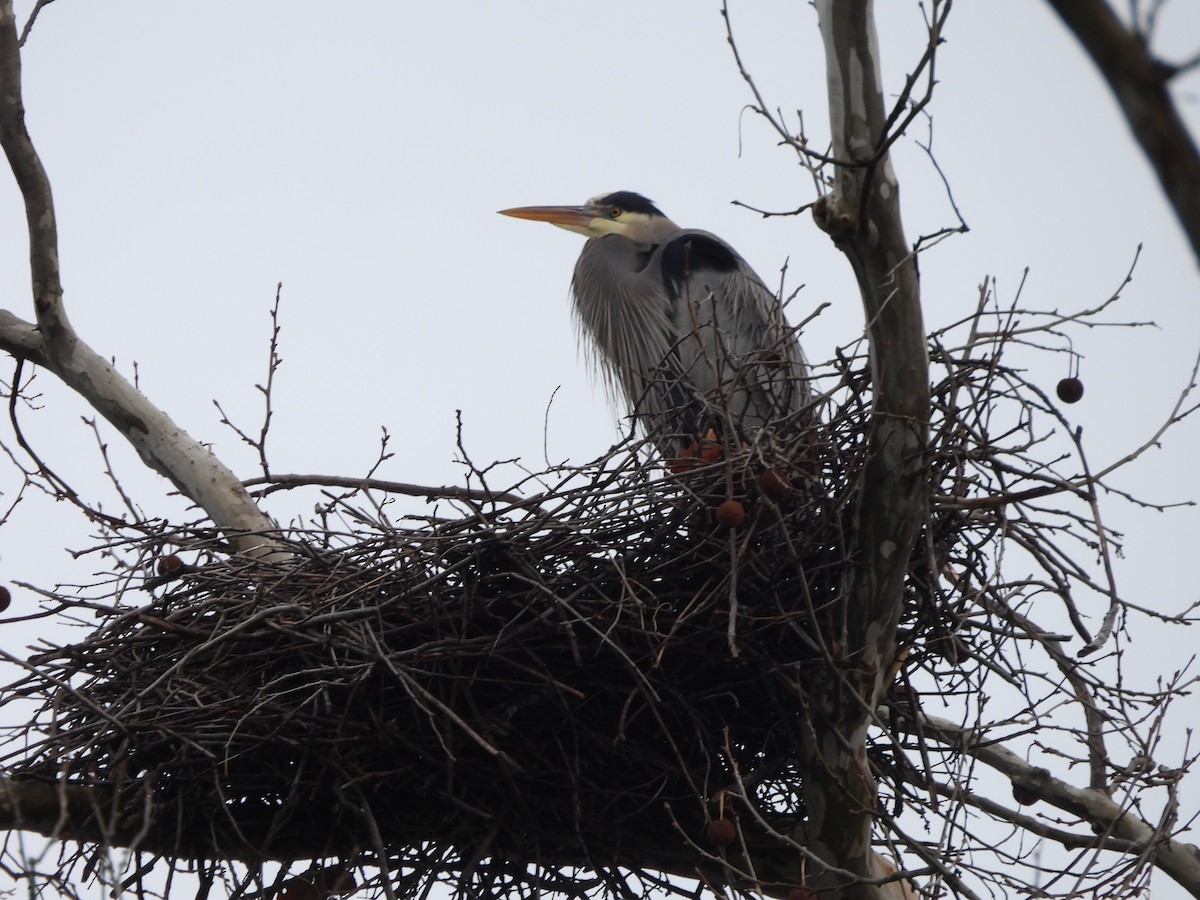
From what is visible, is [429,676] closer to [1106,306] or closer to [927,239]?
[927,239]

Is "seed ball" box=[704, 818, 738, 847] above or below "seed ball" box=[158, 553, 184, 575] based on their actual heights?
below

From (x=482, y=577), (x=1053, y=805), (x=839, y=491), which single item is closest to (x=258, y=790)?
(x=482, y=577)

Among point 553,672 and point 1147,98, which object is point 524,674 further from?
point 1147,98

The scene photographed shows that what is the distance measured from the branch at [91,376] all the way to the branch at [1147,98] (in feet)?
8.94

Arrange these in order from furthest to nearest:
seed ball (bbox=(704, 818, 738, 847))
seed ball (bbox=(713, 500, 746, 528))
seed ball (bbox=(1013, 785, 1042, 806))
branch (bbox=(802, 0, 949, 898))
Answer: seed ball (bbox=(1013, 785, 1042, 806)) → seed ball (bbox=(713, 500, 746, 528)) → seed ball (bbox=(704, 818, 738, 847)) → branch (bbox=(802, 0, 949, 898))

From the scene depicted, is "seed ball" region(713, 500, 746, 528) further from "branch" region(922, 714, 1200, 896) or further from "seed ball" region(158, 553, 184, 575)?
"seed ball" region(158, 553, 184, 575)

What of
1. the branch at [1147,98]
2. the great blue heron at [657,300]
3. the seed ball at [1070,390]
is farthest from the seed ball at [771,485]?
the branch at [1147,98]

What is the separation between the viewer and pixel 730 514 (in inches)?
102

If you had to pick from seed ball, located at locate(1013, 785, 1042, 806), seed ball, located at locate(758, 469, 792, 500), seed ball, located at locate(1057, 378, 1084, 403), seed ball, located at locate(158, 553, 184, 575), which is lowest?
seed ball, located at locate(1013, 785, 1042, 806)

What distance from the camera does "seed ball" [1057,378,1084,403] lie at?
274 cm

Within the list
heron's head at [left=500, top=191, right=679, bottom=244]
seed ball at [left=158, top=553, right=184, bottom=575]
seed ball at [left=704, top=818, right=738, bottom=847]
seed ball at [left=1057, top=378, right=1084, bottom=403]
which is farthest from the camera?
heron's head at [left=500, top=191, right=679, bottom=244]

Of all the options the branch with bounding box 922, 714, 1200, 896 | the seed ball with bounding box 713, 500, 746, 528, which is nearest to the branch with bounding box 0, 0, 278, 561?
the seed ball with bounding box 713, 500, 746, 528

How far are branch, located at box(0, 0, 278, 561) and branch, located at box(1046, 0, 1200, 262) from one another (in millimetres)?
2726

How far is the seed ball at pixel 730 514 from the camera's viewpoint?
258cm
